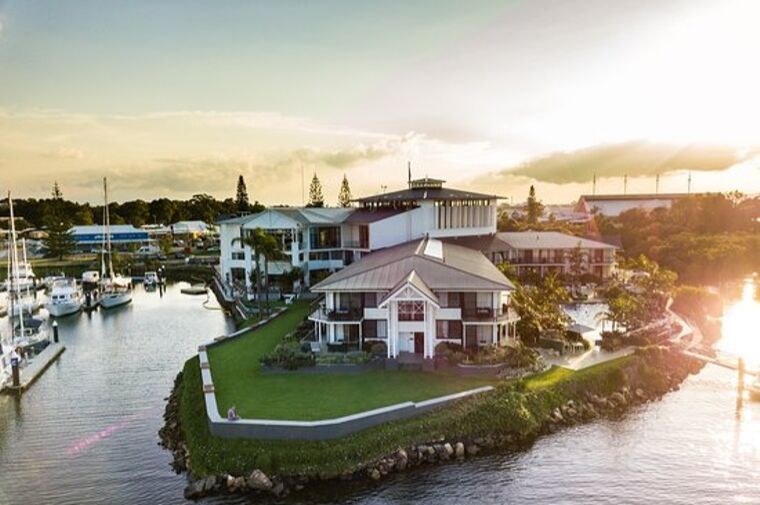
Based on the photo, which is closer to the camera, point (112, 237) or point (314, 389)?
point (314, 389)

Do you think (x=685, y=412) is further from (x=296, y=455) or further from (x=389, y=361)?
(x=296, y=455)

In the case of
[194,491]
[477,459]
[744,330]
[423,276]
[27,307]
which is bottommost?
[477,459]

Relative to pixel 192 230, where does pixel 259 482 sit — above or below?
below

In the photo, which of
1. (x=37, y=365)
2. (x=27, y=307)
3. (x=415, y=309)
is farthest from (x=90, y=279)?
(x=415, y=309)

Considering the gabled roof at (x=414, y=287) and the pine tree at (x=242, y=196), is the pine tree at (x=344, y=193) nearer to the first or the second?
the pine tree at (x=242, y=196)

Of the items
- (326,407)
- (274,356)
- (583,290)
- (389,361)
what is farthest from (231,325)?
(583,290)

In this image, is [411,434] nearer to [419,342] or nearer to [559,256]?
[419,342]

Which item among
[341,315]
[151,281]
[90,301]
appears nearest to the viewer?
[341,315]

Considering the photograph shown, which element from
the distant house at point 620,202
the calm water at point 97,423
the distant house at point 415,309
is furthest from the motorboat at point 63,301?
the distant house at point 620,202
